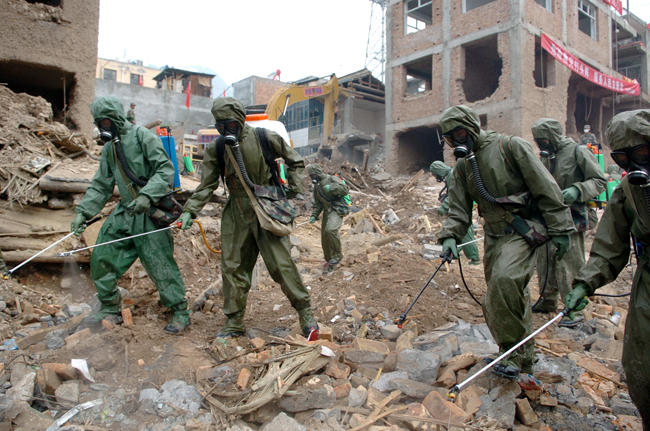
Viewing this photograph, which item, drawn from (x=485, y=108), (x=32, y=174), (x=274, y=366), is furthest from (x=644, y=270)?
(x=485, y=108)

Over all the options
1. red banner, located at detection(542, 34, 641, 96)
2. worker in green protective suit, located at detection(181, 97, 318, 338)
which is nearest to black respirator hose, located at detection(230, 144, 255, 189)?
worker in green protective suit, located at detection(181, 97, 318, 338)

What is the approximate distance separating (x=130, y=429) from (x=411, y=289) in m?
3.69

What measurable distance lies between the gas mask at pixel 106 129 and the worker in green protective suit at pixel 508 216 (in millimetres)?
2841

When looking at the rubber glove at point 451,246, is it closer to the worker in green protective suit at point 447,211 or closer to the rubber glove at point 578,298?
the rubber glove at point 578,298

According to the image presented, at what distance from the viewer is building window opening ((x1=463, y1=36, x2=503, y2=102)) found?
19.6 metres

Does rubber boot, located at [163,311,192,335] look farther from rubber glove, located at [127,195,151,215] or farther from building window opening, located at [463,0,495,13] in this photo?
building window opening, located at [463,0,495,13]

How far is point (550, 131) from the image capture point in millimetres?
4855

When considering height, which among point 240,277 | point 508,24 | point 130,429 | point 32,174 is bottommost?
point 130,429

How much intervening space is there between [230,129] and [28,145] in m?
4.03

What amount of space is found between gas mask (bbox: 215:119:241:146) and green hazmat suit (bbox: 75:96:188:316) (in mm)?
689

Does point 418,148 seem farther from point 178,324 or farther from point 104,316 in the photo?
point 104,316

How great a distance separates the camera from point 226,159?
377 centimetres

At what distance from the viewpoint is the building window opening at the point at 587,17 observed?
1973 centimetres

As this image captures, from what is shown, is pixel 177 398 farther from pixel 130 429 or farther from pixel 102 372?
pixel 102 372
